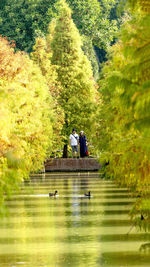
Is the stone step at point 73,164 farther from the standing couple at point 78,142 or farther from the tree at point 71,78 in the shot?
the tree at point 71,78

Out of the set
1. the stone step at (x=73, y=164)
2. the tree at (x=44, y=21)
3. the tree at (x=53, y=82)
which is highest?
the tree at (x=44, y=21)

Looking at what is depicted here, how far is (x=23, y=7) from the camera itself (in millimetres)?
85750

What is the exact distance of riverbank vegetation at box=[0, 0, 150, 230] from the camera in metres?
8.77

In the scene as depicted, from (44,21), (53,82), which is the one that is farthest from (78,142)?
(44,21)

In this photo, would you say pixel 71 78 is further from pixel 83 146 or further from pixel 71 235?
pixel 71 235

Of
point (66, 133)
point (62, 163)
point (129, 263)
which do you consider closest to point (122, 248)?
point (129, 263)

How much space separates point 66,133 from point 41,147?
58.3 feet

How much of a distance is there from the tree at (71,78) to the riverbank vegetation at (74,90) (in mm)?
69

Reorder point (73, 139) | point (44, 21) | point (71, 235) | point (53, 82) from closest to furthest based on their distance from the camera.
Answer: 1. point (71, 235)
2. point (73, 139)
3. point (53, 82)
4. point (44, 21)

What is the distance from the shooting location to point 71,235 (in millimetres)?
17219

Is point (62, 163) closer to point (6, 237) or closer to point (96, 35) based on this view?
point (96, 35)

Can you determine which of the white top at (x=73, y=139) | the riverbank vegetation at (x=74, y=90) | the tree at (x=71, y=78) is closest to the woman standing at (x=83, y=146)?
the white top at (x=73, y=139)

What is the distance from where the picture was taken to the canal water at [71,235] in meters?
13.7

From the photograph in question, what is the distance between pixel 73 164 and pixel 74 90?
8260 millimetres
